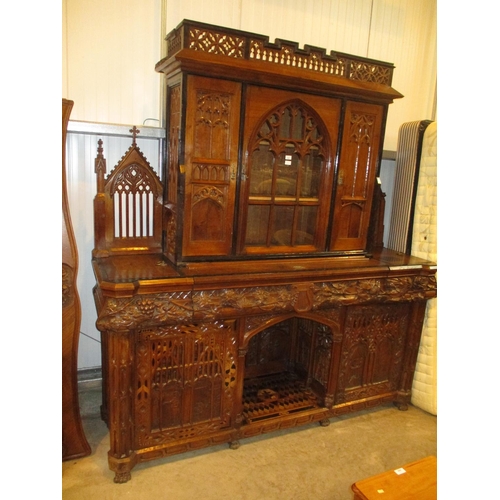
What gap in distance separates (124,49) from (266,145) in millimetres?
1054

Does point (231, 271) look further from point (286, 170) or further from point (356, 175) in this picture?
point (356, 175)

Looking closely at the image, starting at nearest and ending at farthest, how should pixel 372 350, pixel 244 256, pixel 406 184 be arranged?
pixel 244 256 → pixel 372 350 → pixel 406 184

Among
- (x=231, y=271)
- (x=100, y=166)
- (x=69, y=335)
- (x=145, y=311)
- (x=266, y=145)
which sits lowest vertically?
(x=69, y=335)

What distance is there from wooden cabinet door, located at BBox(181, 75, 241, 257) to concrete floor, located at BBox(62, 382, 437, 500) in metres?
1.20

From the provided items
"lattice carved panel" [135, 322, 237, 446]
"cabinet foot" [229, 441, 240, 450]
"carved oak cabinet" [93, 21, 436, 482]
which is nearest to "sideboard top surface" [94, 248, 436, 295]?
"carved oak cabinet" [93, 21, 436, 482]

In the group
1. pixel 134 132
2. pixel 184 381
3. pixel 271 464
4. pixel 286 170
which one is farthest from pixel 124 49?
pixel 271 464

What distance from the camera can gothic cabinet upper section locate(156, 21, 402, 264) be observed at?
2129 millimetres

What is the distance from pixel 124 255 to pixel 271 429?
1.41 meters

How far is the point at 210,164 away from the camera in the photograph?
2.21 meters

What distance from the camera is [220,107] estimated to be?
218 centimetres
